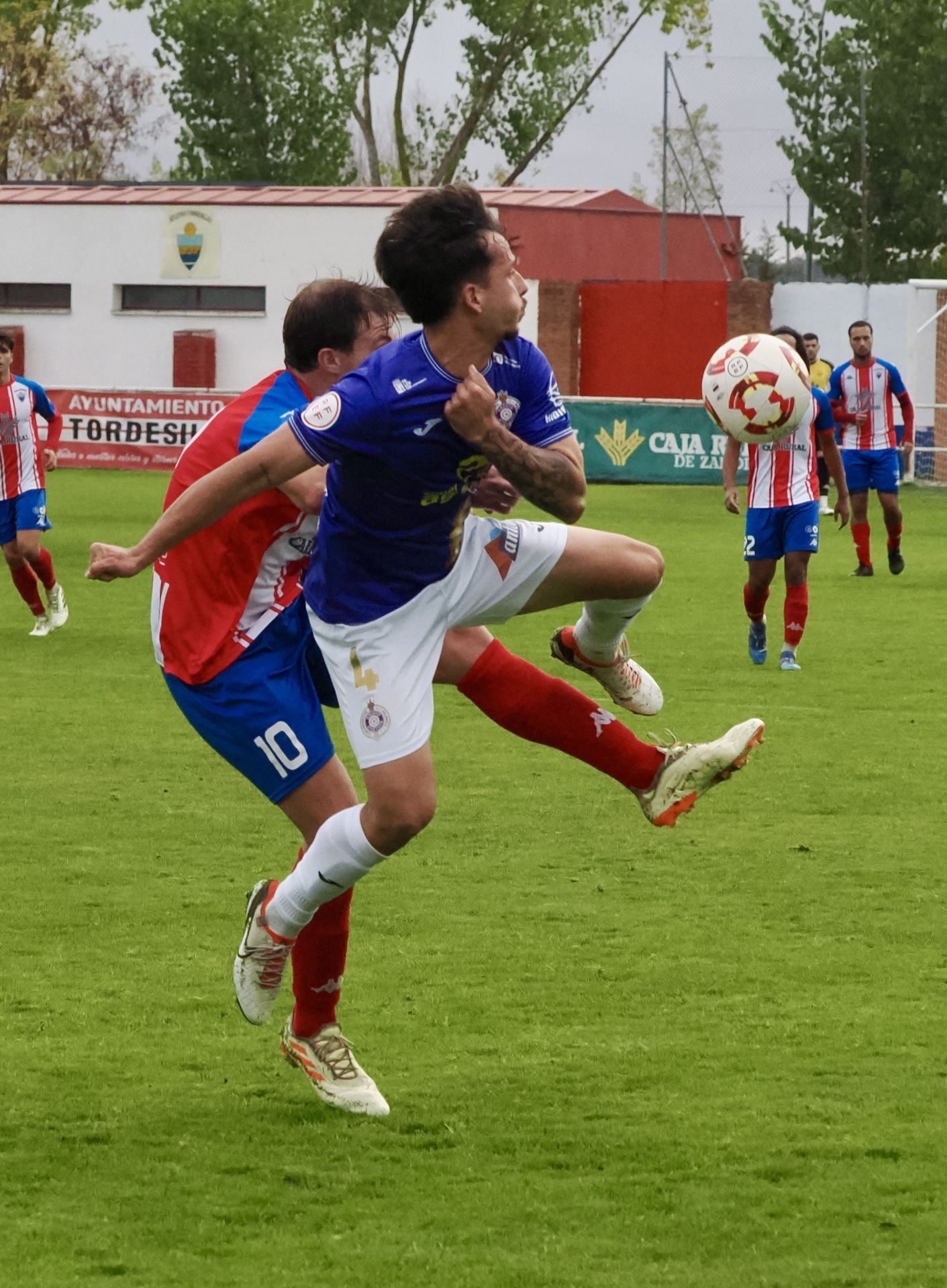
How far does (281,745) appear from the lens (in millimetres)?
4809

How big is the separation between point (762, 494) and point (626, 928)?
6.61 m

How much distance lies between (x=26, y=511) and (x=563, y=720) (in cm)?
991

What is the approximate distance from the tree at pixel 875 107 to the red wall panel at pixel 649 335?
4865 mm

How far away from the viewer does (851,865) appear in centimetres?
731

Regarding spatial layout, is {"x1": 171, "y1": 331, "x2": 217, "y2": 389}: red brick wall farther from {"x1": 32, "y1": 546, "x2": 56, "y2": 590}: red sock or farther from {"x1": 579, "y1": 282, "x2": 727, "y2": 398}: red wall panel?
{"x1": 32, "y1": 546, "x2": 56, "y2": 590}: red sock

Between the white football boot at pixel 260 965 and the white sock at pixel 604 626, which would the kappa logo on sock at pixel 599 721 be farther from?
the white football boot at pixel 260 965

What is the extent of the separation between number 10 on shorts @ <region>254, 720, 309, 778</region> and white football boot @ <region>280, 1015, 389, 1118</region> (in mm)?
677

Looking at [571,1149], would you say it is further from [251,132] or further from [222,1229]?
[251,132]

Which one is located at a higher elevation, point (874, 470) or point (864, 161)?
point (864, 161)

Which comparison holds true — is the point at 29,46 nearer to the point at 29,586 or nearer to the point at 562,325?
the point at 562,325

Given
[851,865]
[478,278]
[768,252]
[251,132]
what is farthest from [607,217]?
[478,278]

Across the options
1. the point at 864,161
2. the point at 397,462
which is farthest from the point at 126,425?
the point at 397,462

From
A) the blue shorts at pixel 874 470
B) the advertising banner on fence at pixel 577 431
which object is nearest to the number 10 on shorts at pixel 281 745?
the blue shorts at pixel 874 470

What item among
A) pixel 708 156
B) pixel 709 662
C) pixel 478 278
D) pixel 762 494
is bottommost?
pixel 709 662
